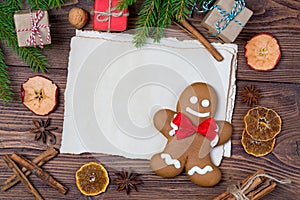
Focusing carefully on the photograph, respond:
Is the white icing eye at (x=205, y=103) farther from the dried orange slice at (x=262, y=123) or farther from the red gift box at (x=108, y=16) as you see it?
the red gift box at (x=108, y=16)

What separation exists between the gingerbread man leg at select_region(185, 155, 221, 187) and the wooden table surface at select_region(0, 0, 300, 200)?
37mm

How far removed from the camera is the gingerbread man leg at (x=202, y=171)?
1253 millimetres

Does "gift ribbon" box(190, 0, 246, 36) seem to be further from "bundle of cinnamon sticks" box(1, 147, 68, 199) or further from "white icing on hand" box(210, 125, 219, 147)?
"bundle of cinnamon sticks" box(1, 147, 68, 199)

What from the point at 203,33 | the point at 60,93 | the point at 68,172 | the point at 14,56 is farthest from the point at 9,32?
the point at 203,33

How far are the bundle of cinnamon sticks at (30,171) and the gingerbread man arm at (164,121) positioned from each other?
0.31 meters

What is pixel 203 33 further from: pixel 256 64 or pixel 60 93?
pixel 60 93

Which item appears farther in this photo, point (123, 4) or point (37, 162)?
point (37, 162)

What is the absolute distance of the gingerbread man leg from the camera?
4.11 feet

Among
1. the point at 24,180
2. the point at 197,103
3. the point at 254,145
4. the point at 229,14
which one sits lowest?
the point at 24,180

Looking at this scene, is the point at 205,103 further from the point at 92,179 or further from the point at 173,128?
the point at 92,179

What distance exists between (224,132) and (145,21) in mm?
378

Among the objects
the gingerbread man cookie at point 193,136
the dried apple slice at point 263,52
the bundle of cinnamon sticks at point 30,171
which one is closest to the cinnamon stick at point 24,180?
the bundle of cinnamon sticks at point 30,171

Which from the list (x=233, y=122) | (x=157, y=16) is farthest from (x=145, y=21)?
(x=233, y=122)

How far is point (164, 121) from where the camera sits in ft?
4.11
